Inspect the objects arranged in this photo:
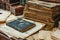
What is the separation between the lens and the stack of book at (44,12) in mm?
1585

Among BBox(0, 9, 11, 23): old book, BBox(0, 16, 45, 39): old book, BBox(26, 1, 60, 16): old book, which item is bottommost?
BBox(0, 16, 45, 39): old book

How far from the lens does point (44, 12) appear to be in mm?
1640

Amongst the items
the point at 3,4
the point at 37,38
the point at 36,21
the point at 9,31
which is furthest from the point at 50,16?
the point at 3,4

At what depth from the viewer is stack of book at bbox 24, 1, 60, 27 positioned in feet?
5.20

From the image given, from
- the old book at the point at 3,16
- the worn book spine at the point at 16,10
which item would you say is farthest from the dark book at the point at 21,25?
the worn book spine at the point at 16,10

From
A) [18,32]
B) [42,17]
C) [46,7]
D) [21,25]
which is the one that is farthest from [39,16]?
[18,32]

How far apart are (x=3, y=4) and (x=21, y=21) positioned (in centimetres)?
70

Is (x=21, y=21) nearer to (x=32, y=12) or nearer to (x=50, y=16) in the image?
(x=32, y=12)

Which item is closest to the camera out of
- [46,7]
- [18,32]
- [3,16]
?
[18,32]

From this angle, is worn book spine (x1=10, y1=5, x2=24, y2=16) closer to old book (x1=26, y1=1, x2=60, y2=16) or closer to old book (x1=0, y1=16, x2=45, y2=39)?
old book (x1=26, y1=1, x2=60, y2=16)

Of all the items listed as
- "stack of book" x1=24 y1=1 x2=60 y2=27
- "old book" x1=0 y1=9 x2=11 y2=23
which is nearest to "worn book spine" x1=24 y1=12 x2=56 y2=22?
"stack of book" x1=24 y1=1 x2=60 y2=27

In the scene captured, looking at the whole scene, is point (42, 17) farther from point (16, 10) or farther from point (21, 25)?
point (16, 10)

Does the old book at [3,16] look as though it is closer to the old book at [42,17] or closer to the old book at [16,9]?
the old book at [16,9]

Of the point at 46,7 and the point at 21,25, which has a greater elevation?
the point at 46,7
